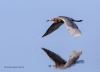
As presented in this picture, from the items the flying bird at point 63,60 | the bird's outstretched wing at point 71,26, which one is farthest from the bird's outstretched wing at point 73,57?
the bird's outstretched wing at point 71,26

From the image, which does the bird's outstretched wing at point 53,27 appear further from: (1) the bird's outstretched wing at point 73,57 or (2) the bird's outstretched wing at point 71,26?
(1) the bird's outstretched wing at point 73,57

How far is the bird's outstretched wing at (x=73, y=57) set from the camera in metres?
4.44

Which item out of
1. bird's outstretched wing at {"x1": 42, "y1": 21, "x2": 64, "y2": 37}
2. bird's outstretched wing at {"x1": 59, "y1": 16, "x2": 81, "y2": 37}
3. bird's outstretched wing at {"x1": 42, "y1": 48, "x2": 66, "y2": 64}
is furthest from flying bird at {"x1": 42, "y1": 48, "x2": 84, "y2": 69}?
bird's outstretched wing at {"x1": 42, "y1": 21, "x2": 64, "y2": 37}

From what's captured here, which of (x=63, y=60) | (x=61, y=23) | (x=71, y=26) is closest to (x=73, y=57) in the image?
A: (x=63, y=60)

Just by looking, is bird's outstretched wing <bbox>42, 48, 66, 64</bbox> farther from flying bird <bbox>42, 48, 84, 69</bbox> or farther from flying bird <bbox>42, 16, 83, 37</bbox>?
flying bird <bbox>42, 16, 83, 37</bbox>

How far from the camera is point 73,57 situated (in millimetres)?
4590

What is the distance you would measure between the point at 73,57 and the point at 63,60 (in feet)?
0.52

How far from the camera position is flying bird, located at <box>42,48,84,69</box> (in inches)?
172

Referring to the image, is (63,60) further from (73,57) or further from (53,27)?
(53,27)

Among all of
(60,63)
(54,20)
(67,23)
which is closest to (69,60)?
(60,63)

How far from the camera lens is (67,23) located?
4.73 metres

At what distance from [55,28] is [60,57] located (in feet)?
2.95

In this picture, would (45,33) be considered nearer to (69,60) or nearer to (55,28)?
(55,28)

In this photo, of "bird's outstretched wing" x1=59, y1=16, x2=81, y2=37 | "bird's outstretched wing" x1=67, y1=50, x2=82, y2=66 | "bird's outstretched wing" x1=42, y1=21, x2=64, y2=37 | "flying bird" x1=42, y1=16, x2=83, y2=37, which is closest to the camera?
"bird's outstretched wing" x1=59, y1=16, x2=81, y2=37
